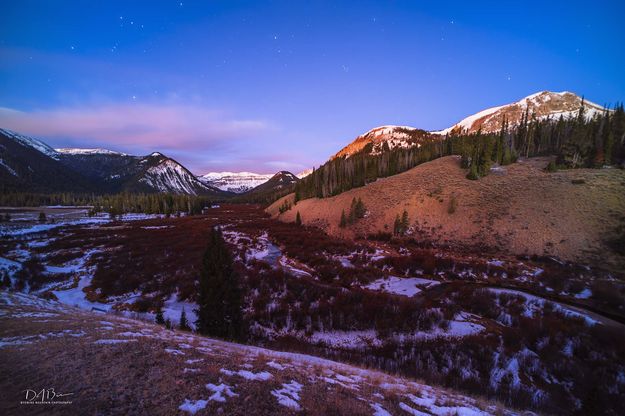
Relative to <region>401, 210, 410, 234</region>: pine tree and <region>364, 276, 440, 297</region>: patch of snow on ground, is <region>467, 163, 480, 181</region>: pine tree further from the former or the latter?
<region>364, 276, 440, 297</region>: patch of snow on ground

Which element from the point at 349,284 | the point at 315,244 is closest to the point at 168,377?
the point at 349,284

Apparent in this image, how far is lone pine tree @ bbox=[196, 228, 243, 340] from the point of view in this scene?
49.5ft

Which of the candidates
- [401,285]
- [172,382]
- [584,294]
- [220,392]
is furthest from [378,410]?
[584,294]

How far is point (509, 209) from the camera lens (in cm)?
4816

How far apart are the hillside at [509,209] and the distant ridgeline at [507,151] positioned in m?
4.61

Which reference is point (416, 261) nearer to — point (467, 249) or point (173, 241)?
point (467, 249)

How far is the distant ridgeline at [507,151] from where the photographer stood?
196 feet

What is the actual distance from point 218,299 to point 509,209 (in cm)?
5360

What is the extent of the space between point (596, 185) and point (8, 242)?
109650mm

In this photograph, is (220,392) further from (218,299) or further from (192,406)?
(218,299)

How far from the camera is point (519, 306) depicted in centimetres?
1995

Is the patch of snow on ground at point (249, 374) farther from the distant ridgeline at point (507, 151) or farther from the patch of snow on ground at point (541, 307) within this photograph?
the distant ridgeline at point (507, 151)

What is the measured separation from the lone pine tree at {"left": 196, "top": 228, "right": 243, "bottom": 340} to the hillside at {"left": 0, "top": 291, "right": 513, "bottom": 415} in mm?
5678
